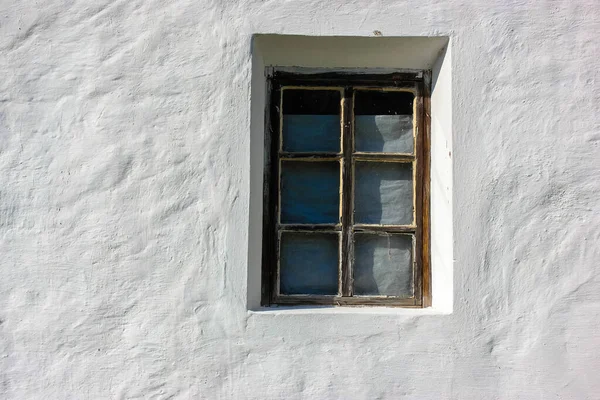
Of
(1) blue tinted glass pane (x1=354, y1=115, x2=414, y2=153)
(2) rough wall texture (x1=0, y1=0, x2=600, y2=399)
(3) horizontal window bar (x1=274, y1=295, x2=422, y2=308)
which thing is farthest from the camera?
(1) blue tinted glass pane (x1=354, y1=115, x2=414, y2=153)

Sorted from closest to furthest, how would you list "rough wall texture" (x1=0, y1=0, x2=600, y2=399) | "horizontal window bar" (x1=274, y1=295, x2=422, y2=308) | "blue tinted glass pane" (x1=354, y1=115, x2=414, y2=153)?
"rough wall texture" (x1=0, y1=0, x2=600, y2=399)
"horizontal window bar" (x1=274, y1=295, x2=422, y2=308)
"blue tinted glass pane" (x1=354, y1=115, x2=414, y2=153)

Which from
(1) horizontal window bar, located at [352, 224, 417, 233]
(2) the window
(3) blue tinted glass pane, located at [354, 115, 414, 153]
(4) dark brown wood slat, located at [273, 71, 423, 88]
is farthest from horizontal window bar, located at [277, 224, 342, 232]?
(4) dark brown wood slat, located at [273, 71, 423, 88]

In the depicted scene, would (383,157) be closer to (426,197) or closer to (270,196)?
(426,197)

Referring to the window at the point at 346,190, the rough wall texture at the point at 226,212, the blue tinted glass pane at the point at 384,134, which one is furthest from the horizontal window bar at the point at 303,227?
the blue tinted glass pane at the point at 384,134

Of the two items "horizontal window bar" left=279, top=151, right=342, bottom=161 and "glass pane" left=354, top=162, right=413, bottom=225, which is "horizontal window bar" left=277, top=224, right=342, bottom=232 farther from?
"horizontal window bar" left=279, top=151, right=342, bottom=161

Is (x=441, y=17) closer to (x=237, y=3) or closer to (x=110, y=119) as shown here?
(x=237, y=3)

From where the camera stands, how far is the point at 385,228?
2.62 meters

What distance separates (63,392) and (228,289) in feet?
2.52

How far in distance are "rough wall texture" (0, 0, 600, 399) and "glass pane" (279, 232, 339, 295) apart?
268mm

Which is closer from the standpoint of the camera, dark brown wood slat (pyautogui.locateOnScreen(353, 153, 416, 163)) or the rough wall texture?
the rough wall texture

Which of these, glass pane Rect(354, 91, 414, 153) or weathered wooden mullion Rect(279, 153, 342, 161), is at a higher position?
glass pane Rect(354, 91, 414, 153)

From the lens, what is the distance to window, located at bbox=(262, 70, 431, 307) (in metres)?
2.61

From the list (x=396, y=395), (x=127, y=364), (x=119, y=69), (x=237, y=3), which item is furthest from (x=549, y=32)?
(x=127, y=364)

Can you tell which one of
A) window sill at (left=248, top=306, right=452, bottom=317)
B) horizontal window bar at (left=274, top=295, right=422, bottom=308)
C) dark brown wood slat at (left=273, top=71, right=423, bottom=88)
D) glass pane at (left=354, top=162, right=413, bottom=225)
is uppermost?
dark brown wood slat at (left=273, top=71, right=423, bottom=88)
